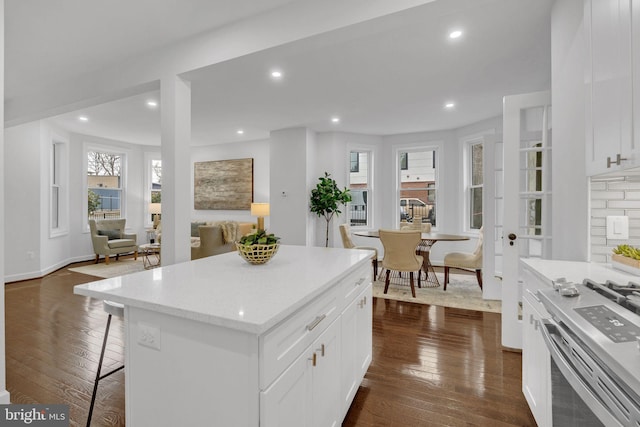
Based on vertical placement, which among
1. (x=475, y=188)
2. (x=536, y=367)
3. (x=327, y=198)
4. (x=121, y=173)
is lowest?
(x=536, y=367)

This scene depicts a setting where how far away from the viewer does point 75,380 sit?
7.27 feet

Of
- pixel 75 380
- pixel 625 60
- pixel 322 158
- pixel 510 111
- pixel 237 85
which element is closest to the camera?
pixel 625 60

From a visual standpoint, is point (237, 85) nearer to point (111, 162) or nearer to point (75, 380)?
point (75, 380)

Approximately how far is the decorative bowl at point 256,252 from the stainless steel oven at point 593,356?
1349 mm

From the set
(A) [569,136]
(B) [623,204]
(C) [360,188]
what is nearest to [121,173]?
(C) [360,188]

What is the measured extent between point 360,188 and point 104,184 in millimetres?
5980

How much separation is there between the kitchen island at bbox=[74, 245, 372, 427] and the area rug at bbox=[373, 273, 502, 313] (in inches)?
107

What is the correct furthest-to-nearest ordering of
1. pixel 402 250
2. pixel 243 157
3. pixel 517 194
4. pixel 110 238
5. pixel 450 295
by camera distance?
pixel 243 157
pixel 110 238
pixel 450 295
pixel 402 250
pixel 517 194

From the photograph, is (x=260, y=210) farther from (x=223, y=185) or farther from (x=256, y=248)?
(x=256, y=248)

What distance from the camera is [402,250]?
13.7 ft

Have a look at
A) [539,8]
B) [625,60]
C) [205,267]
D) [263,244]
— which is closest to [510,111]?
[539,8]

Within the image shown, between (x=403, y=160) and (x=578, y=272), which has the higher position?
(x=403, y=160)

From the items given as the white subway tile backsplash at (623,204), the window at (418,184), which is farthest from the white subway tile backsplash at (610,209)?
the window at (418,184)

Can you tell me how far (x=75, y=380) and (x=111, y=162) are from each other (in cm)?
662
